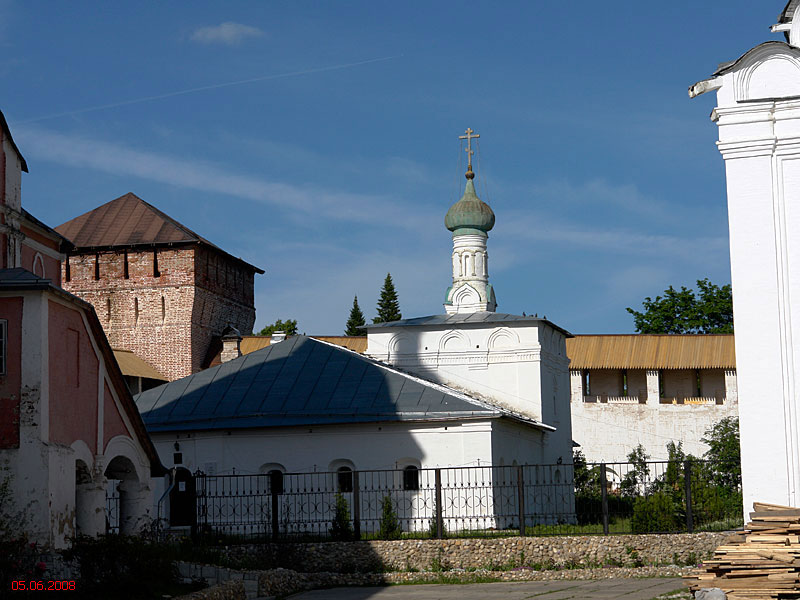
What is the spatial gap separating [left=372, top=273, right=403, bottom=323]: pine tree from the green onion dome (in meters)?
28.8

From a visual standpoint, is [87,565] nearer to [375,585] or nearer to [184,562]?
[184,562]

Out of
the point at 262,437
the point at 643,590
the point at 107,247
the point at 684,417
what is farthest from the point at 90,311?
the point at 684,417

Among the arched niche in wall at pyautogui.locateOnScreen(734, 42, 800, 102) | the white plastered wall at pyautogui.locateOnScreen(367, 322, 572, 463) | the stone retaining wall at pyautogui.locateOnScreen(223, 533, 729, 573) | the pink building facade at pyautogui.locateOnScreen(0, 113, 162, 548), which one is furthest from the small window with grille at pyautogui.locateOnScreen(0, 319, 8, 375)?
the white plastered wall at pyautogui.locateOnScreen(367, 322, 572, 463)

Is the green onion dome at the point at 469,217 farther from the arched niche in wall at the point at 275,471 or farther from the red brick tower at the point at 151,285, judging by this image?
the arched niche in wall at the point at 275,471

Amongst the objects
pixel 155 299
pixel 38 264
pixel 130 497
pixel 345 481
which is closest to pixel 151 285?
pixel 155 299

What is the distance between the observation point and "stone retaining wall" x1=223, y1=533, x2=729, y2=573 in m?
15.5

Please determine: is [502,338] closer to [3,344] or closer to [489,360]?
[489,360]

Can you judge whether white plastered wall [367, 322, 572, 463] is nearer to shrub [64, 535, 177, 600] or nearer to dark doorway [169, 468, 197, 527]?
dark doorway [169, 468, 197, 527]

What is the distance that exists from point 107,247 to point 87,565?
29.7m

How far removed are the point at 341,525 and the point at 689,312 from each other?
36.2m

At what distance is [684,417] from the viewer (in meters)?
40.2

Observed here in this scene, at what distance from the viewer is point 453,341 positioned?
28.3m

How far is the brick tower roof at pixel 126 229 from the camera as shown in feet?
127
